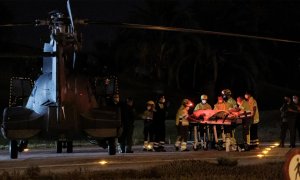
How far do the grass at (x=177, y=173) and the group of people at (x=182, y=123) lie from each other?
6193mm

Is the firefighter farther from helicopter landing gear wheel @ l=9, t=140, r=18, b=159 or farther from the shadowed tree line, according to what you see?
the shadowed tree line

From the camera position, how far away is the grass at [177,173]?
12.2 metres

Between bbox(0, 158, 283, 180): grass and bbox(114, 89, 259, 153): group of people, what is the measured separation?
20.3 feet

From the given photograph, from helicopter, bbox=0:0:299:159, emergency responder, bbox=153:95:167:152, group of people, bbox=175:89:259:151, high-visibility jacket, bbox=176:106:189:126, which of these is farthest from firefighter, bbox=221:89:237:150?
helicopter, bbox=0:0:299:159

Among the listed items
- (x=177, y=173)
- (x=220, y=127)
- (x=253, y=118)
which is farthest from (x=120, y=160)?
(x=253, y=118)

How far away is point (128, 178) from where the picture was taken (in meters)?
12.4

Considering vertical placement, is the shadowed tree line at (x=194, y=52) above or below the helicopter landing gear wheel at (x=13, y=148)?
above

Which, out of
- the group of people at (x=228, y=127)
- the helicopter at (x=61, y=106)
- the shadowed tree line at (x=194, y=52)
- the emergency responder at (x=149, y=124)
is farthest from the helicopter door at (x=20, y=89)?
the shadowed tree line at (x=194, y=52)

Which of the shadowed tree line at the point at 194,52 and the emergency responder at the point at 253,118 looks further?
the shadowed tree line at the point at 194,52

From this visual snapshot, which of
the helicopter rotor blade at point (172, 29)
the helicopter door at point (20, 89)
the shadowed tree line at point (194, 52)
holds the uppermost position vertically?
the shadowed tree line at point (194, 52)

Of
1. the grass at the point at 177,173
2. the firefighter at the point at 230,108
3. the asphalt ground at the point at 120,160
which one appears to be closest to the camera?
the grass at the point at 177,173

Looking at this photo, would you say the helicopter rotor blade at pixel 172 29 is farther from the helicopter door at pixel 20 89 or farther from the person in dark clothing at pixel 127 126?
the person in dark clothing at pixel 127 126

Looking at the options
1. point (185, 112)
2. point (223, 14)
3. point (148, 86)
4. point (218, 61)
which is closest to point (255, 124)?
point (185, 112)

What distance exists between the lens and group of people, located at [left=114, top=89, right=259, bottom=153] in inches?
790
